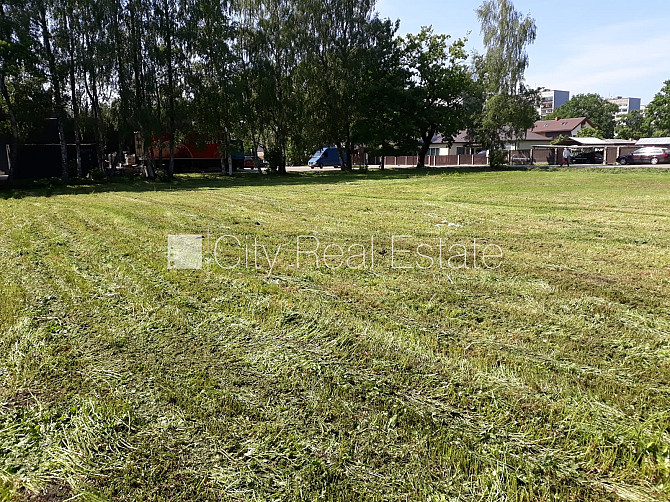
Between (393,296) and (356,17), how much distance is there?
29.8 metres

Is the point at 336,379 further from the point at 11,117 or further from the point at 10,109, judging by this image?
the point at 10,109

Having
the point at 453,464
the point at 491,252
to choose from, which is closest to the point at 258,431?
the point at 453,464

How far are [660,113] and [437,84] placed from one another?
185ft

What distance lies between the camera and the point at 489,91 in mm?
33469

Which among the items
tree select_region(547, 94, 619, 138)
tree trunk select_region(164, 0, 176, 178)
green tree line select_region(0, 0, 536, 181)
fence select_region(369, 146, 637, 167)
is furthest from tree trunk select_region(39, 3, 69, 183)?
tree select_region(547, 94, 619, 138)

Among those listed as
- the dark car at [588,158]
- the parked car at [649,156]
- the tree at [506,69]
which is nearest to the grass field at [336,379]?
the tree at [506,69]

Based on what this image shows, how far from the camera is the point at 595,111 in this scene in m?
91.3

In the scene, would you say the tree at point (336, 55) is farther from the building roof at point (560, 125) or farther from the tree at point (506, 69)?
the building roof at point (560, 125)

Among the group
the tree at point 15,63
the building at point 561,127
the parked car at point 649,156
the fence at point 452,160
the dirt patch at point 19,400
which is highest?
the building at point 561,127

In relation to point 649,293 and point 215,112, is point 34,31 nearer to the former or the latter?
point 215,112

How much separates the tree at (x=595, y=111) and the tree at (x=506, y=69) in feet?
212

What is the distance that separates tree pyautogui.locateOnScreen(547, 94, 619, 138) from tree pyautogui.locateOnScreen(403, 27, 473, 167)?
66.0 meters

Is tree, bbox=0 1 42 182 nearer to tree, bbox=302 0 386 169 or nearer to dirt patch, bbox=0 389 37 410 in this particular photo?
tree, bbox=302 0 386 169

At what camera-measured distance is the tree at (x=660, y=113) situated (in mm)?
68000
